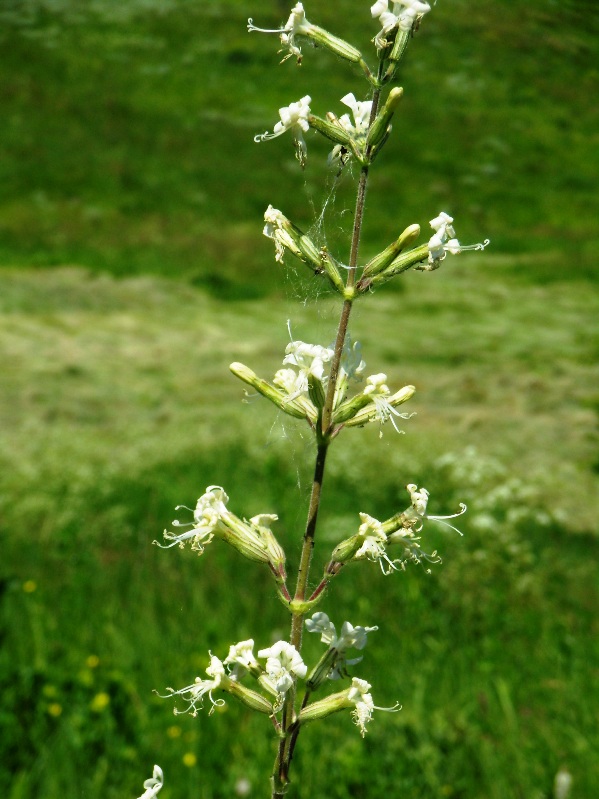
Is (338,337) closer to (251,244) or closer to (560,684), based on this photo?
(560,684)

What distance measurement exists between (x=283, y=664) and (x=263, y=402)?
20.1ft

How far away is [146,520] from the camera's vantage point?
536 cm

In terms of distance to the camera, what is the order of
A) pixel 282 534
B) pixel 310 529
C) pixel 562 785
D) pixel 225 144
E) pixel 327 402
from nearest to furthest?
pixel 310 529, pixel 327 402, pixel 562 785, pixel 282 534, pixel 225 144

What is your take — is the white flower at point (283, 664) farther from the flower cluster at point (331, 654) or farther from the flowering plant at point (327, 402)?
the flower cluster at point (331, 654)

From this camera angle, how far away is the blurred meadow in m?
3.35

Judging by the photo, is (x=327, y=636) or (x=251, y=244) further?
(x=251, y=244)

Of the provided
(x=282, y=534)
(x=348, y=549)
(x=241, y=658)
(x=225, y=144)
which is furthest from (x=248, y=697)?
(x=225, y=144)

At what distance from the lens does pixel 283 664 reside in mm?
1431

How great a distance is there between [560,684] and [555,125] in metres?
10.1

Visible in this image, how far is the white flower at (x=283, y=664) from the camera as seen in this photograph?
4.60 feet

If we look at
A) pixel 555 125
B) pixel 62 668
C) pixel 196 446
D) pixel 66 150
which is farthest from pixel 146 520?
pixel 555 125

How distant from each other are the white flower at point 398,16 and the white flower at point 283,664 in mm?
913

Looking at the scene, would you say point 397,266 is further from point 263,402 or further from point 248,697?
point 263,402

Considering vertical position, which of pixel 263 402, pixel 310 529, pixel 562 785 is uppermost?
pixel 310 529
